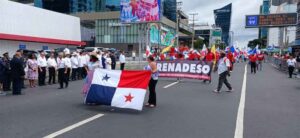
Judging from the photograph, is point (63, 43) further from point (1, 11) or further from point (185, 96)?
point (185, 96)

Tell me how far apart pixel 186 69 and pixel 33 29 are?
28435mm

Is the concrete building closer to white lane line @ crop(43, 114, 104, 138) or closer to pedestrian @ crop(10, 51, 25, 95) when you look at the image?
pedestrian @ crop(10, 51, 25, 95)

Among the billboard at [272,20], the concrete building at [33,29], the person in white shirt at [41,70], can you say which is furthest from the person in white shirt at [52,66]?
the billboard at [272,20]

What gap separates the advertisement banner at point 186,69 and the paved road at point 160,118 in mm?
5812

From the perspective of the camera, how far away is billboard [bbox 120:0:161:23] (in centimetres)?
3600

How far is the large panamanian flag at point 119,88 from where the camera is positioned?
357 inches

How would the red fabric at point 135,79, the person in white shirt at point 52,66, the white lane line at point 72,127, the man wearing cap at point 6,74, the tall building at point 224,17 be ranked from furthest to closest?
the tall building at point 224,17, the person in white shirt at point 52,66, the man wearing cap at point 6,74, the red fabric at point 135,79, the white lane line at point 72,127

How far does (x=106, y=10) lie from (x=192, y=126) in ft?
282

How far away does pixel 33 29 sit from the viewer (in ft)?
135

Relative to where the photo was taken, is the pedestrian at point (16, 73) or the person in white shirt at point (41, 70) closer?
the pedestrian at point (16, 73)

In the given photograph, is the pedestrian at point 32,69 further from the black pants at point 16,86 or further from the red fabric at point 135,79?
the red fabric at point 135,79

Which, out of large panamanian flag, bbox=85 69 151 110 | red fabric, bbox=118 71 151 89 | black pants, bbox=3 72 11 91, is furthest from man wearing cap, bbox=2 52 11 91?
red fabric, bbox=118 71 151 89

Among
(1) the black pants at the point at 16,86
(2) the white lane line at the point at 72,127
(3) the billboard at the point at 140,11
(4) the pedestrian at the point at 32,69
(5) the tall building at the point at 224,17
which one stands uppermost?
(5) the tall building at the point at 224,17

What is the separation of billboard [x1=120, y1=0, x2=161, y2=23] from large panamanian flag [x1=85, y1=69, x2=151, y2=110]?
27.0 m
